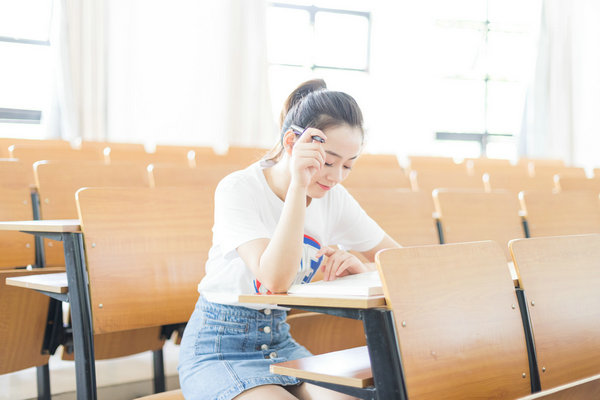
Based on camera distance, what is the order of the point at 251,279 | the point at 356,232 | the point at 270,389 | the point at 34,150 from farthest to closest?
the point at 34,150, the point at 356,232, the point at 251,279, the point at 270,389

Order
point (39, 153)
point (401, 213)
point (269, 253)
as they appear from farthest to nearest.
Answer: point (39, 153), point (401, 213), point (269, 253)

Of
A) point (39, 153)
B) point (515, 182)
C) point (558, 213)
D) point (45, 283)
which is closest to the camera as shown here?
point (45, 283)

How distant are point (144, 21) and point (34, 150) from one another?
278 cm

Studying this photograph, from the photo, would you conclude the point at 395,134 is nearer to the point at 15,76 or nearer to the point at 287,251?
the point at 15,76

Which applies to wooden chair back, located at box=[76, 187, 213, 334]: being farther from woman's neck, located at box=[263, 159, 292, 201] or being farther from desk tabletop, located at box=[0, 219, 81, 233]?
woman's neck, located at box=[263, 159, 292, 201]

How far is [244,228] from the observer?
135cm

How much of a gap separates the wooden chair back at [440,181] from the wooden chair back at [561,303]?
191 centimetres

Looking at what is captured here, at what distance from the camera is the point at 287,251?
49.6 inches

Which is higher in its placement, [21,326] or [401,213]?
[401,213]

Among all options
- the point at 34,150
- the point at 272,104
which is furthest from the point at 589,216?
the point at 272,104

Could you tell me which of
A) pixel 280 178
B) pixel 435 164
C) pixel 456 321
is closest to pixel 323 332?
pixel 280 178

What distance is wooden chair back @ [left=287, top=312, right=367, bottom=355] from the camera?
209cm

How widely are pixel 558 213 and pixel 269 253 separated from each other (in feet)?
6.06

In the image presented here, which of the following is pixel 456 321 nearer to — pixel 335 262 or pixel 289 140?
Result: pixel 335 262
